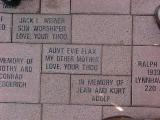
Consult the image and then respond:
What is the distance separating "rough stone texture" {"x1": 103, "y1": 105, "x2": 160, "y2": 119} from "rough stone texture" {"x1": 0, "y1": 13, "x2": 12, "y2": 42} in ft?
5.92

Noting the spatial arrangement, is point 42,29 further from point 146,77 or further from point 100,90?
point 146,77

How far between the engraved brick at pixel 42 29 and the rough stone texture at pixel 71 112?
3.26 feet

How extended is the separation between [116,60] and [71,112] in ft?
3.33

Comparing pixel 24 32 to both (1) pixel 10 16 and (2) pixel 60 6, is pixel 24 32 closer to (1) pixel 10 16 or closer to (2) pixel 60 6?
(1) pixel 10 16

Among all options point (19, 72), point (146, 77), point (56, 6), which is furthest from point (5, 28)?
point (146, 77)

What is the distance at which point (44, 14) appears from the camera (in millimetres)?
5594

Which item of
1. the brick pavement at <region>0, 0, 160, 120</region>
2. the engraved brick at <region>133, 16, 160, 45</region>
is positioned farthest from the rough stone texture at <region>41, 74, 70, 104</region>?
the engraved brick at <region>133, 16, 160, 45</region>

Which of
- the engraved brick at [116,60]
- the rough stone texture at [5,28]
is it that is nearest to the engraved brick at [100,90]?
the engraved brick at [116,60]

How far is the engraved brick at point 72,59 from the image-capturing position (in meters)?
5.52

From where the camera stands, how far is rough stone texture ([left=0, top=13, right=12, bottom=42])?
18.4 ft

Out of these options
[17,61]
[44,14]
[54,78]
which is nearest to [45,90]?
[54,78]

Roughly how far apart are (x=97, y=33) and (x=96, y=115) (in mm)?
1209

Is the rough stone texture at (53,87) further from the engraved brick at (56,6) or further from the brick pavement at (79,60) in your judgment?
the engraved brick at (56,6)

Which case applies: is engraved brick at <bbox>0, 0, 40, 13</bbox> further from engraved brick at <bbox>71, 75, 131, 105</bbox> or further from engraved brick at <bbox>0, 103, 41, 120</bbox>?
engraved brick at <bbox>0, 103, 41, 120</bbox>
